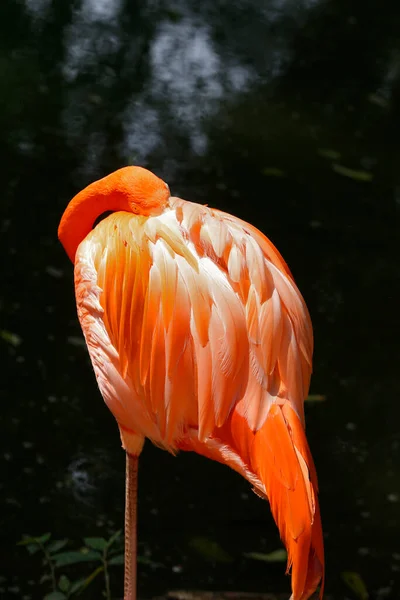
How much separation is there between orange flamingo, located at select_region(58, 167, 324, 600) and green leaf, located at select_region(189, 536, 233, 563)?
696 mm

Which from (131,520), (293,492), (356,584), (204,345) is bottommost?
(356,584)

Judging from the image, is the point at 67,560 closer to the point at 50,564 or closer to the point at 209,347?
the point at 50,564

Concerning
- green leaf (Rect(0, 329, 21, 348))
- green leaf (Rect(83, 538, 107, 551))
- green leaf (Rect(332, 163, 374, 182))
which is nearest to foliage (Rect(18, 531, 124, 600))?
green leaf (Rect(83, 538, 107, 551))

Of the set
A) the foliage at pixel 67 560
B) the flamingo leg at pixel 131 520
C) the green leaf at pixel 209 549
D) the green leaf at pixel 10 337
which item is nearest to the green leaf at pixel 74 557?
the foliage at pixel 67 560

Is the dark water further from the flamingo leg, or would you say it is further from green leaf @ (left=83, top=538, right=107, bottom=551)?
the flamingo leg

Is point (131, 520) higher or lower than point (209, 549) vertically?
higher

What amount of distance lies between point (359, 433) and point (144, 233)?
1598 mm

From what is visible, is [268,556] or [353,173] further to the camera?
[353,173]

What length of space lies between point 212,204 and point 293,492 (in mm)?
2440

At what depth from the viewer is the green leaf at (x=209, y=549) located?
283 centimetres

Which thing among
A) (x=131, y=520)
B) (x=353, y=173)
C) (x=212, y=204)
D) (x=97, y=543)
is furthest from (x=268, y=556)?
(x=353, y=173)

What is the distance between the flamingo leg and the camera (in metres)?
2.16

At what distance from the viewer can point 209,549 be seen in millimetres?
2850

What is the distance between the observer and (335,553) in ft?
9.62
